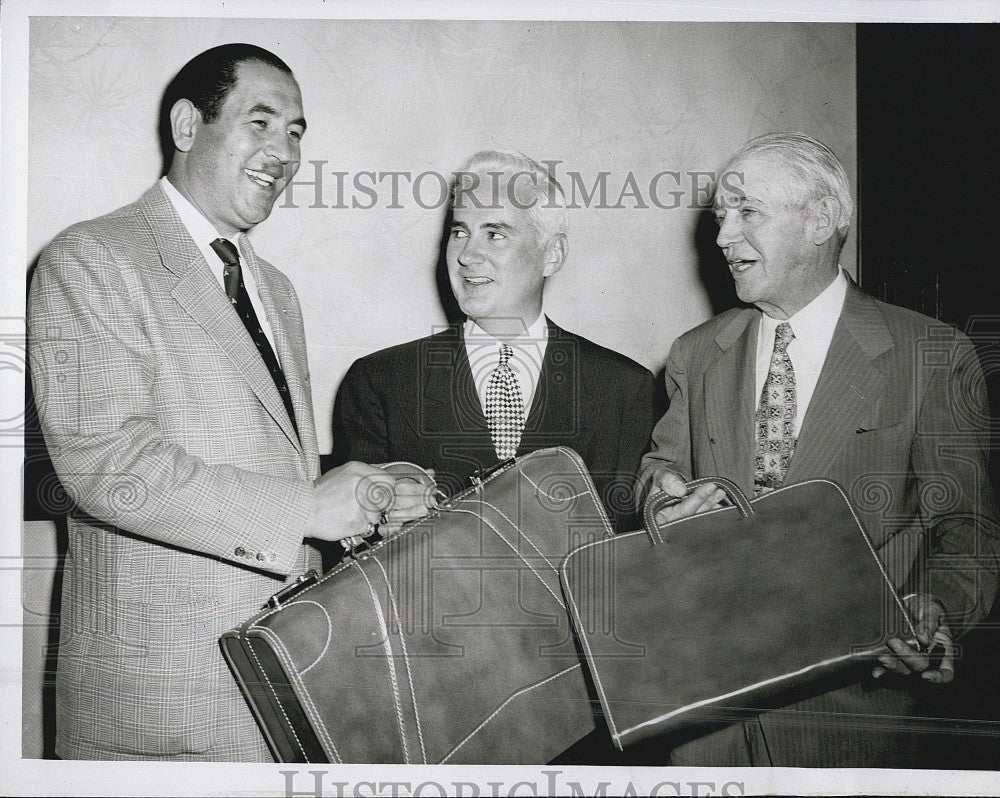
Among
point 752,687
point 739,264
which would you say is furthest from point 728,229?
point 752,687

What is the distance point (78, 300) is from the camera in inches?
68.6

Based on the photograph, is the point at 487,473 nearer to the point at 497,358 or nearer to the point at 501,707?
the point at 497,358

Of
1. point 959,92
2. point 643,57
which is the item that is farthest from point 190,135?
point 959,92

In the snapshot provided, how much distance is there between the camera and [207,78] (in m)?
1.86

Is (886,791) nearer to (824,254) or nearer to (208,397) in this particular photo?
(824,254)

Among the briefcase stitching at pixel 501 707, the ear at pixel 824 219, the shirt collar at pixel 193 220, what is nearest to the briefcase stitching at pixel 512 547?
the briefcase stitching at pixel 501 707

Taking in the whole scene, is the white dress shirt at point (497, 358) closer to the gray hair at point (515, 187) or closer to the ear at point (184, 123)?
the gray hair at point (515, 187)

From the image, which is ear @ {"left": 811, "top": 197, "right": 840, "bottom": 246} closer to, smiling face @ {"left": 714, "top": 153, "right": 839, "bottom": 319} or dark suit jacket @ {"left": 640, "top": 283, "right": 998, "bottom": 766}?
smiling face @ {"left": 714, "top": 153, "right": 839, "bottom": 319}

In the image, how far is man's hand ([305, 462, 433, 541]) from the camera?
5.59 ft

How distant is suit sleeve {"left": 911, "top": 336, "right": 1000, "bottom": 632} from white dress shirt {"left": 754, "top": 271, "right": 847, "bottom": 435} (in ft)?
0.75

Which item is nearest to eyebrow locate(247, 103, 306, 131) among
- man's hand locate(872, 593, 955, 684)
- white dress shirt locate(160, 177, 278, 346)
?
white dress shirt locate(160, 177, 278, 346)

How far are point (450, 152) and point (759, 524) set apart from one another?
97cm

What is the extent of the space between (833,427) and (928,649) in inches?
18.8

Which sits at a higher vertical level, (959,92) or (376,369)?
(959,92)
